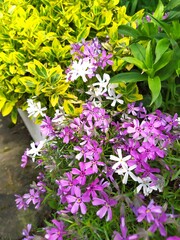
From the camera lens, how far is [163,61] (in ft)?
5.66

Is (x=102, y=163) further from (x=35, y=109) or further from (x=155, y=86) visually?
(x=35, y=109)

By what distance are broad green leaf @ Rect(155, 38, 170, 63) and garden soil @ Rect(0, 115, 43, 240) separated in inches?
42.8

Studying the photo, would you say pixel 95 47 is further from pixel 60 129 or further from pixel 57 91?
pixel 60 129

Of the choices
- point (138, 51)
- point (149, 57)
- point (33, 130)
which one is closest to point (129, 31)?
point (138, 51)

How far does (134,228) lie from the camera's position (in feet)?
4.67

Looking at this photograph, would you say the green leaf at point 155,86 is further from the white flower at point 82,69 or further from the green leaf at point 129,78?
the white flower at point 82,69

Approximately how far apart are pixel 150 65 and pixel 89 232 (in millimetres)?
749

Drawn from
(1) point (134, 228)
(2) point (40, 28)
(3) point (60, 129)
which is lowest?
(1) point (134, 228)

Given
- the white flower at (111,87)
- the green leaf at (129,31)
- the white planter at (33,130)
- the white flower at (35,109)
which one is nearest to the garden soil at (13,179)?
the white planter at (33,130)

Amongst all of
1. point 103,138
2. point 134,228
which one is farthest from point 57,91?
point 134,228

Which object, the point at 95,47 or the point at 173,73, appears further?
the point at 95,47

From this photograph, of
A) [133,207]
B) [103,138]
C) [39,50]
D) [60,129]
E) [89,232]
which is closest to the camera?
[133,207]

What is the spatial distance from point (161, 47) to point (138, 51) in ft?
0.47

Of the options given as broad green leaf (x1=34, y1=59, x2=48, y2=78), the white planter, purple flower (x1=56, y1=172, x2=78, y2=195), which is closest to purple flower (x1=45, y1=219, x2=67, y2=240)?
purple flower (x1=56, y1=172, x2=78, y2=195)
